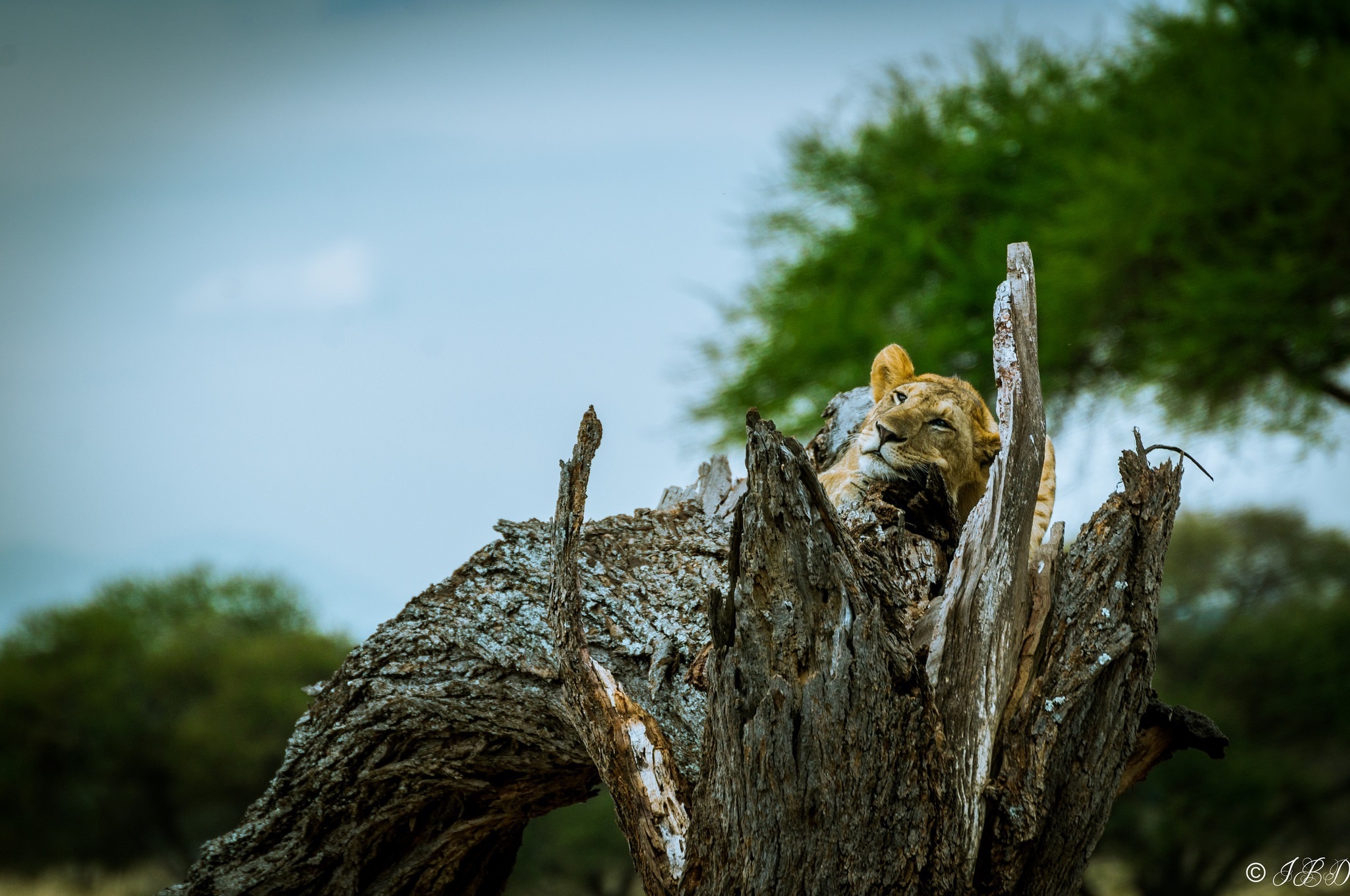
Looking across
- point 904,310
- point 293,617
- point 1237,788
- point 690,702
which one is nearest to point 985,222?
point 904,310

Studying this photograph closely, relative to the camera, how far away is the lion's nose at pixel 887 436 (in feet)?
13.1

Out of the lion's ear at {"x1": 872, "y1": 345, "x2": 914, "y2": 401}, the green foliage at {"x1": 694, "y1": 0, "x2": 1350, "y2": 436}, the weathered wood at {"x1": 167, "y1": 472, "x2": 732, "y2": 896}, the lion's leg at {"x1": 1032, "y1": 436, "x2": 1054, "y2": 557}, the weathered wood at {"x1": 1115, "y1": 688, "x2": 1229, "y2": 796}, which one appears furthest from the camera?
the green foliage at {"x1": 694, "y1": 0, "x2": 1350, "y2": 436}

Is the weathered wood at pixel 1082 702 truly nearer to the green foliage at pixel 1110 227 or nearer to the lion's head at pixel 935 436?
the lion's head at pixel 935 436

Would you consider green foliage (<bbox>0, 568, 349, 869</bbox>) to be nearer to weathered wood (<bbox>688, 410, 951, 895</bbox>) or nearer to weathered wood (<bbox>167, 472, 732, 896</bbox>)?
weathered wood (<bbox>167, 472, 732, 896</bbox>)

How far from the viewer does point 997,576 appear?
2.96 meters

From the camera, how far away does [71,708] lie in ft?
45.0

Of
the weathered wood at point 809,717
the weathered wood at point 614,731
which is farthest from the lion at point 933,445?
the weathered wood at point 809,717

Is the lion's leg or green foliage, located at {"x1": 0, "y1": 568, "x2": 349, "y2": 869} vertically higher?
green foliage, located at {"x1": 0, "y1": 568, "x2": 349, "y2": 869}

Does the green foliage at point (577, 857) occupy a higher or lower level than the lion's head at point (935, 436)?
lower

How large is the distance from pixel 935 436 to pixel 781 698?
1753 millimetres

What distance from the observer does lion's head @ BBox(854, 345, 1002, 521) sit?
158 inches

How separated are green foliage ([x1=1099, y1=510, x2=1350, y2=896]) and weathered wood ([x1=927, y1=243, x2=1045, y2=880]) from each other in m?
9.81

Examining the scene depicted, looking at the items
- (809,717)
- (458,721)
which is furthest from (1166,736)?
(458,721)

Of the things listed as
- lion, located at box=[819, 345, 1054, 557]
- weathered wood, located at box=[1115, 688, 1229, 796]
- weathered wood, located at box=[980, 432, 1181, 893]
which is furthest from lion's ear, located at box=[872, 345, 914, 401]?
weathered wood, located at box=[1115, 688, 1229, 796]
